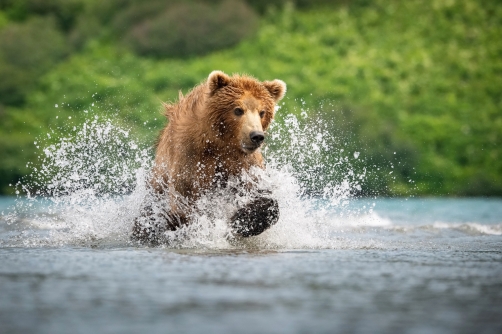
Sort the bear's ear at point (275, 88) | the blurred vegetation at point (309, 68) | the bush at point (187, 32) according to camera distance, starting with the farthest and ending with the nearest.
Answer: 1. the bush at point (187, 32)
2. the blurred vegetation at point (309, 68)
3. the bear's ear at point (275, 88)

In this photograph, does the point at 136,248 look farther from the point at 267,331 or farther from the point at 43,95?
the point at 43,95

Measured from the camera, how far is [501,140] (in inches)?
942

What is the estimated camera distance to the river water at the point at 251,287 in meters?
3.76

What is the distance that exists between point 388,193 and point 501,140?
16.3 feet

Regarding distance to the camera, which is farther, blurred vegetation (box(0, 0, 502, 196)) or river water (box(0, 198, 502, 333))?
blurred vegetation (box(0, 0, 502, 196))

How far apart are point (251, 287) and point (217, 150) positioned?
103 inches

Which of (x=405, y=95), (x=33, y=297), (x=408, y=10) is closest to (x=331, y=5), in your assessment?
(x=408, y=10)

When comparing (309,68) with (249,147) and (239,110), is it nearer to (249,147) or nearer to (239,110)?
(239,110)

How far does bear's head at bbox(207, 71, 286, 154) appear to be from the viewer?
6848 mm

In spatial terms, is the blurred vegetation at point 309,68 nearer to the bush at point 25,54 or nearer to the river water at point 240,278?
the bush at point 25,54

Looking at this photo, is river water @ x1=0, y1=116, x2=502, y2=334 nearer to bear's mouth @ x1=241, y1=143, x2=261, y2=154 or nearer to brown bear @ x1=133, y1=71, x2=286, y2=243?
brown bear @ x1=133, y1=71, x2=286, y2=243

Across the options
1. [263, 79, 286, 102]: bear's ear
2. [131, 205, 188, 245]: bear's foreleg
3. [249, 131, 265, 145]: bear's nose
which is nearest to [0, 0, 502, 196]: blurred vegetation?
[263, 79, 286, 102]: bear's ear

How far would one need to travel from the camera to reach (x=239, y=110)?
700cm

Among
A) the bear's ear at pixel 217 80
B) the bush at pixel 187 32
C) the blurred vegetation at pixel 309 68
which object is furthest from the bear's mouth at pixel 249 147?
the bush at pixel 187 32
